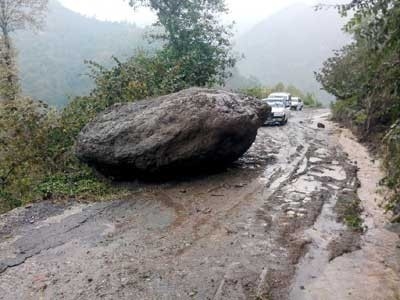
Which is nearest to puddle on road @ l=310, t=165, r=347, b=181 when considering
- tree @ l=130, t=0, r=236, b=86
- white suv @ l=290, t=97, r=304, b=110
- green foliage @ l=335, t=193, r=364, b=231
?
green foliage @ l=335, t=193, r=364, b=231

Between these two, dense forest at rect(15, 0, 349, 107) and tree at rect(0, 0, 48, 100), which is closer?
tree at rect(0, 0, 48, 100)

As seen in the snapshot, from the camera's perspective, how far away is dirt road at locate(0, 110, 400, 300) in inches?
239

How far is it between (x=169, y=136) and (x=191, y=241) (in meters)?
3.28

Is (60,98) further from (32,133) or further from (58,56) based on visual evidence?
(32,133)

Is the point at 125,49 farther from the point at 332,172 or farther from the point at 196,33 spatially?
the point at 332,172

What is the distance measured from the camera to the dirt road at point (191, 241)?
6.07 metres

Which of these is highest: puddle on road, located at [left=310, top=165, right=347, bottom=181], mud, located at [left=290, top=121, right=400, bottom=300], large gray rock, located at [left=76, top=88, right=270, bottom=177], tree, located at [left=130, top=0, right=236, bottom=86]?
tree, located at [left=130, top=0, right=236, bottom=86]

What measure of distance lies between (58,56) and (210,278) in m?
66.3

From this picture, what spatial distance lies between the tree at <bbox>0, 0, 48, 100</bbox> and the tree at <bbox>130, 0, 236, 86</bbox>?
7063 mm

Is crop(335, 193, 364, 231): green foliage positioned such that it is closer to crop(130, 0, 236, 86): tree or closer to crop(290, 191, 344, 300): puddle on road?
crop(290, 191, 344, 300): puddle on road

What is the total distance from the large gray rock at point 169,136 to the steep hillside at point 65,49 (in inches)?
A: 1486

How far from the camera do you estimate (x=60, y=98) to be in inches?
2132

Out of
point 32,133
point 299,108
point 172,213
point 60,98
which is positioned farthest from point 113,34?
point 172,213

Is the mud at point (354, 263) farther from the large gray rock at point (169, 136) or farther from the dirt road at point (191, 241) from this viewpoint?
the large gray rock at point (169, 136)
